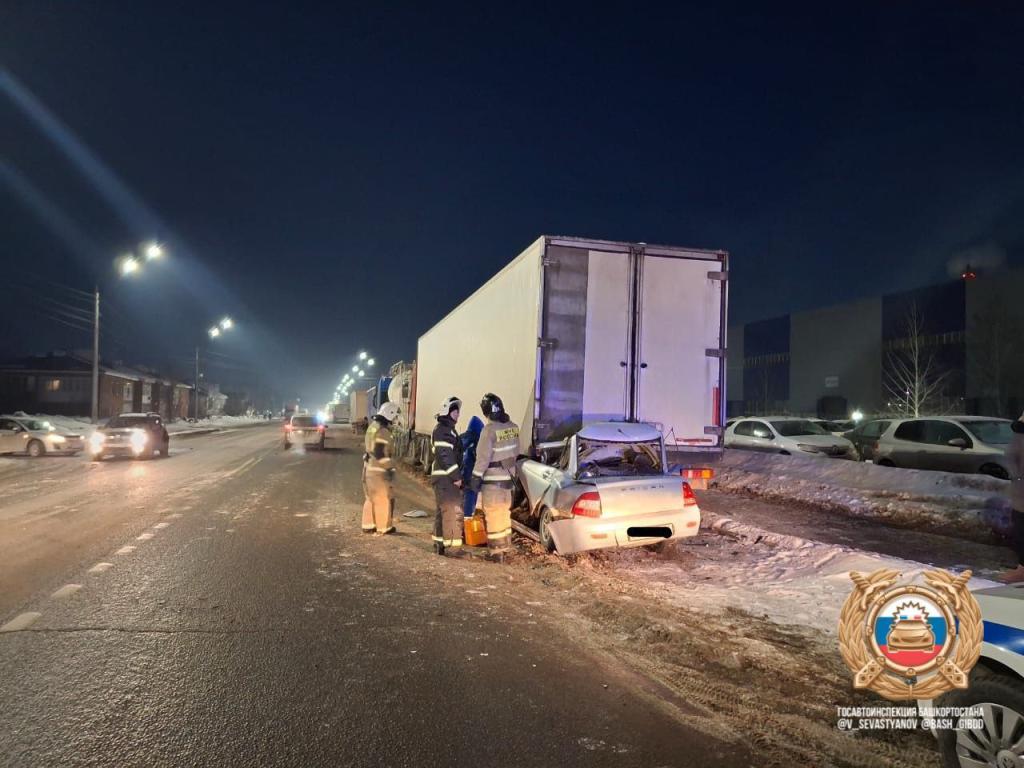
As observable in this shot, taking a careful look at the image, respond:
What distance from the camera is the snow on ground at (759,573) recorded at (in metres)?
5.98

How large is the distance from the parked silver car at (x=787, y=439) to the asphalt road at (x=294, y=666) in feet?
37.6

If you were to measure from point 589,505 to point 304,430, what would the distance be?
2309 centimetres

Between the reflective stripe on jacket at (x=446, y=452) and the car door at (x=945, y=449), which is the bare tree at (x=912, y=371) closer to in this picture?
the car door at (x=945, y=449)

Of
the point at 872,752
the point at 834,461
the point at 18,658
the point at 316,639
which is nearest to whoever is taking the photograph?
the point at 872,752

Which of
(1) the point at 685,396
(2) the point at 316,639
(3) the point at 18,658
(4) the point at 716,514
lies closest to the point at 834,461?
(4) the point at 716,514

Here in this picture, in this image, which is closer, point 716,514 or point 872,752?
point 872,752

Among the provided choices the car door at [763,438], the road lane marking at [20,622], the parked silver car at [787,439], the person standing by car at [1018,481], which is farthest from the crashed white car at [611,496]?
the car door at [763,438]

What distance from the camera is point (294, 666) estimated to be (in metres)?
4.52

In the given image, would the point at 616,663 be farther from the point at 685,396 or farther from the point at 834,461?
the point at 834,461

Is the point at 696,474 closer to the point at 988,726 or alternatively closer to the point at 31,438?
the point at 988,726

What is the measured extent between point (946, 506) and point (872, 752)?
875cm

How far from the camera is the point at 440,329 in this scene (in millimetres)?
17547

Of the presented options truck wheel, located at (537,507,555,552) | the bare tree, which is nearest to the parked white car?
truck wheel, located at (537,507,555,552)

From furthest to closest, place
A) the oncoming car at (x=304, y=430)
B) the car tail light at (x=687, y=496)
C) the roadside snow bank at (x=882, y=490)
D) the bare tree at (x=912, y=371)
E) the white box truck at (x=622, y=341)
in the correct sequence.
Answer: the bare tree at (x=912, y=371) → the oncoming car at (x=304, y=430) → the roadside snow bank at (x=882, y=490) → the white box truck at (x=622, y=341) → the car tail light at (x=687, y=496)
